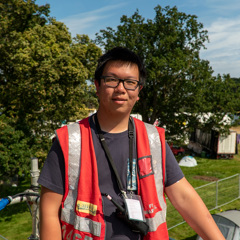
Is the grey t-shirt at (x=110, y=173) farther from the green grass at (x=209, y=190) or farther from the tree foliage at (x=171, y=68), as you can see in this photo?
the tree foliage at (x=171, y=68)

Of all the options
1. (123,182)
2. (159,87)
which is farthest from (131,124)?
(159,87)

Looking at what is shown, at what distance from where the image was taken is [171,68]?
2347 centimetres

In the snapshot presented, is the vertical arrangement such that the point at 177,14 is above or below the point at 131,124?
above

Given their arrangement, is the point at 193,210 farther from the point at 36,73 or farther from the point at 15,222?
the point at 15,222

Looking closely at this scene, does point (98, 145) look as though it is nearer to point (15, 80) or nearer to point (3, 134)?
point (3, 134)

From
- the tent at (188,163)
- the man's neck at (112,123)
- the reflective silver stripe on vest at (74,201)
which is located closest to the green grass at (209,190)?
the tent at (188,163)

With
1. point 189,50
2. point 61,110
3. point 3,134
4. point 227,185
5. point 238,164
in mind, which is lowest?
point 238,164

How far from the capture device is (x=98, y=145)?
1.87 metres

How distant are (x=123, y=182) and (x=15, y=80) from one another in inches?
589

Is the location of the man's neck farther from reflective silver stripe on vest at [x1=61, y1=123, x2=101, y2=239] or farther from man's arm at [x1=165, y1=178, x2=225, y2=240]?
man's arm at [x1=165, y1=178, x2=225, y2=240]

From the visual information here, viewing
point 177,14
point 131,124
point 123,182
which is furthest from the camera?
point 177,14

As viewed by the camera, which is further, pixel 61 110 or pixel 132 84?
pixel 61 110

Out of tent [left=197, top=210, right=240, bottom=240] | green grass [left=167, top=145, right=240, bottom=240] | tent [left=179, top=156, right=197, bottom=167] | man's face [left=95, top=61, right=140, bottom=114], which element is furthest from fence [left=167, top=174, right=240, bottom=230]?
man's face [left=95, top=61, right=140, bottom=114]

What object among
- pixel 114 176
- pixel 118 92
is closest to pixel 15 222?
pixel 114 176
